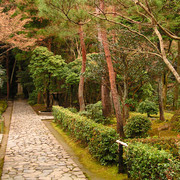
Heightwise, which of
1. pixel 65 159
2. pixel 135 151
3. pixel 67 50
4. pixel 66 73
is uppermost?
pixel 67 50

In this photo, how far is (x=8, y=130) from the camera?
37.4ft

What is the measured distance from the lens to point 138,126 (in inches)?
319

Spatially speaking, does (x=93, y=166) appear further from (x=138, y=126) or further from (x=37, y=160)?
(x=138, y=126)

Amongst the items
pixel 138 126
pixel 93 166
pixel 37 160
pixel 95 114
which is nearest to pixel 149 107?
pixel 95 114

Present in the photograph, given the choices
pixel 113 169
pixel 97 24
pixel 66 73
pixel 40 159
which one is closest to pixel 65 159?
pixel 40 159

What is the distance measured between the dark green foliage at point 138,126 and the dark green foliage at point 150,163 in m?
3.46

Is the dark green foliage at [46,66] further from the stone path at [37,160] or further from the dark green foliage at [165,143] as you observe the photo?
the dark green foliage at [165,143]

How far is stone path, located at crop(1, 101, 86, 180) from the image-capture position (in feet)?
17.3

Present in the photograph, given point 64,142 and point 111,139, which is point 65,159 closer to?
point 111,139

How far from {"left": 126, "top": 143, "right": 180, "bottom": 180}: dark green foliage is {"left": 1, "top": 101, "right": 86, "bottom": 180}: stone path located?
1.38 metres

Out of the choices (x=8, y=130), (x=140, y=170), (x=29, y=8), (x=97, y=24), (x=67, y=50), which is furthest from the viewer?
(x=67, y=50)

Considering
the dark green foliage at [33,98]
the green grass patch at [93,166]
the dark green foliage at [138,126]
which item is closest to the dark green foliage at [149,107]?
the dark green foliage at [138,126]

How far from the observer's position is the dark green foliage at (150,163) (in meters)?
3.57

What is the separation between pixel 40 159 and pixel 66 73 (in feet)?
36.4
